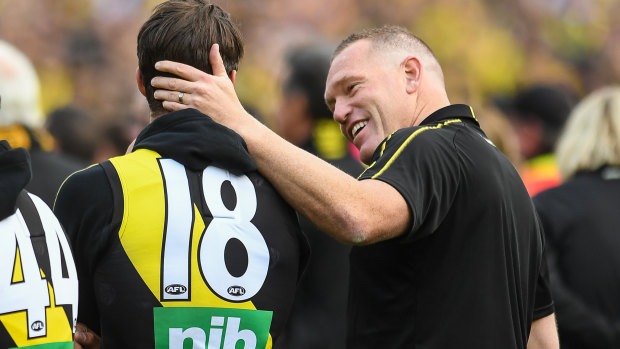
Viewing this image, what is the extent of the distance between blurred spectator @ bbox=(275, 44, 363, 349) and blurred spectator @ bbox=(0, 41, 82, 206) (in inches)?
56.9

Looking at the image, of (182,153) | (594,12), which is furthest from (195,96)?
(594,12)

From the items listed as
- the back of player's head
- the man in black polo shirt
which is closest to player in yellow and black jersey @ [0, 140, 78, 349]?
the man in black polo shirt

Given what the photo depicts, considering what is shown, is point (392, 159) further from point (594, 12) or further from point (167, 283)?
point (594, 12)

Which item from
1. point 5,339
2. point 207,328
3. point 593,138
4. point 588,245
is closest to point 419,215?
point 207,328

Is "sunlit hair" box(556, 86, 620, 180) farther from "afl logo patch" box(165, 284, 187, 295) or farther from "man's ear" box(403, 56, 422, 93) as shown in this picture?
"afl logo patch" box(165, 284, 187, 295)

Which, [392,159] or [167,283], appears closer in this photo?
[167,283]

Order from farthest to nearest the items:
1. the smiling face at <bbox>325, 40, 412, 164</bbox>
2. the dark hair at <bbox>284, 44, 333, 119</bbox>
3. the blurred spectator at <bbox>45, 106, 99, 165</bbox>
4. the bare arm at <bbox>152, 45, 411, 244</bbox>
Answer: the blurred spectator at <bbox>45, 106, 99, 165</bbox> → the dark hair at <bbox>284, 44, 333, 119</bbox> → the smiling face at <bbox>325, 40, 412, 164</bbox> → the bare arm at <bbox>152, 45, 411, 244</bbox>

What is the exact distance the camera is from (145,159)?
111 inches

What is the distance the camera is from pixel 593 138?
17.0 feet

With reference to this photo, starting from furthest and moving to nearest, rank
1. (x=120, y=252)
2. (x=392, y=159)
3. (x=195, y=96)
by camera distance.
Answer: (x=392, y=159) < (x=195, y=96) < (x=120, y=252)

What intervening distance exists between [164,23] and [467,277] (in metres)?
1.35

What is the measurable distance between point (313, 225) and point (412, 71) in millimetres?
1892

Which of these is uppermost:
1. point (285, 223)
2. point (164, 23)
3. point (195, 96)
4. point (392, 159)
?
point (164, 23)

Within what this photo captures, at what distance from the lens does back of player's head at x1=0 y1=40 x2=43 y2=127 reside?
5051mm
